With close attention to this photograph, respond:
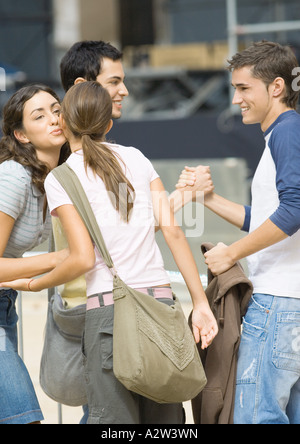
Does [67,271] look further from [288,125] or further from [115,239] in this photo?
[288,125]

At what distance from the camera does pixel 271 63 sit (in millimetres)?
2754

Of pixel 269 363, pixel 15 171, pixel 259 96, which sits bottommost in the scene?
pixel 269 363

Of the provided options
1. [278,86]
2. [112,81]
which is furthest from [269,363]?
[112,81]

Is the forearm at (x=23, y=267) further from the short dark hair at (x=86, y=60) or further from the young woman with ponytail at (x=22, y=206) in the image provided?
the short dark hair at (x=86, y=60)

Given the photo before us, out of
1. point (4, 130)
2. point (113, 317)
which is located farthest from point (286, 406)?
point (4, 130)

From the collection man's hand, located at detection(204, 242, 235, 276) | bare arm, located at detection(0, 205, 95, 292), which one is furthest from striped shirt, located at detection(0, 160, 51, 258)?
man's hand, located at detection(204, 242, 235, 276)

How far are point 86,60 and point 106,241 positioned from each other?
3.56 feet

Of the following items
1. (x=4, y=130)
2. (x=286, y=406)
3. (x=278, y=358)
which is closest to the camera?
(x=278, y=358)

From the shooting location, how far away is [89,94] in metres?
2.50

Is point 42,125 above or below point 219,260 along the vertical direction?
above

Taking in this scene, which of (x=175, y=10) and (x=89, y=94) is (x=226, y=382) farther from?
(x=175, y=10)

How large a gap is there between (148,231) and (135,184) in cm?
17

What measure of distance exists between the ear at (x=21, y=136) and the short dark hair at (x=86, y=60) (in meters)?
0.46

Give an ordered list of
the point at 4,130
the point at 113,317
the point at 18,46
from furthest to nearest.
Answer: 1. the point at 18,46
2. the point at 4,130
3. the point at 113,317
